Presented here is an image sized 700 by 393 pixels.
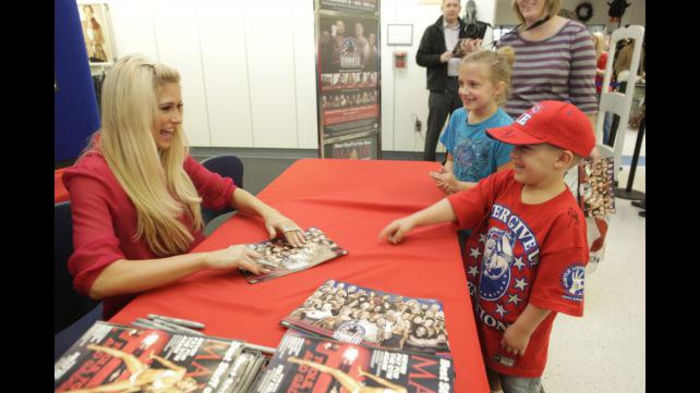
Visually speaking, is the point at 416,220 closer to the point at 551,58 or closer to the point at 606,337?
→ the point at 551,58

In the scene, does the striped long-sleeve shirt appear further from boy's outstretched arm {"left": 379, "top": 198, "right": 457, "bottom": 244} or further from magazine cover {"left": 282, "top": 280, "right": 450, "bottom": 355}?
magazine cover {"left": 282, "top": 280, "right": 450, "bottom": 355}

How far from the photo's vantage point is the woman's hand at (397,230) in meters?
1.22

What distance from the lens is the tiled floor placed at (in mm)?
1655

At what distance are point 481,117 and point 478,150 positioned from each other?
146mm

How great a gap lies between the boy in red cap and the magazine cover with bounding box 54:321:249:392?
2.28ft

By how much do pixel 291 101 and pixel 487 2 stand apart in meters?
2.50

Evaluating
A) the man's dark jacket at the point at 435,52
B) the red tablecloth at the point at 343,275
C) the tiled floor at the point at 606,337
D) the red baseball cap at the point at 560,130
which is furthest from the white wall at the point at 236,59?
the red baseball cap at the point at 560,130

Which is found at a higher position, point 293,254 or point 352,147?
point 293,254

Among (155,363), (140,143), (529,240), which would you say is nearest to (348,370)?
(155,363)

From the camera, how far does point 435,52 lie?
3963 millimetres

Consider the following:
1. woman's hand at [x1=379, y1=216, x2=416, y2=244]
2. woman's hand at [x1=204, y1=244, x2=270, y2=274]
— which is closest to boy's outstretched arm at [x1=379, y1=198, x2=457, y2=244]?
woman's hand at [x1=379, y1=216, x2=416, y2=244]

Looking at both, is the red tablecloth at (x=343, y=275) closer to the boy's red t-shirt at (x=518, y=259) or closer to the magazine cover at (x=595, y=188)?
the boy's red t-shirt at (x=518, y=259)
